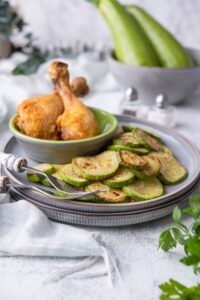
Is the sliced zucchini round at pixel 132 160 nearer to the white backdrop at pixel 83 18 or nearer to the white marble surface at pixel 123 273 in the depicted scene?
the white marble surface at pixel 123 273

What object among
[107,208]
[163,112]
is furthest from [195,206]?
[163,112]

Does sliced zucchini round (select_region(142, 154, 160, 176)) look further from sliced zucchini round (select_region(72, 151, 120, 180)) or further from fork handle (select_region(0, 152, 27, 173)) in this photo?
fork handle (select_region(0, 152, 27, 173))

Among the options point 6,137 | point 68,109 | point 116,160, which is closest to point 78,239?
point 116,160

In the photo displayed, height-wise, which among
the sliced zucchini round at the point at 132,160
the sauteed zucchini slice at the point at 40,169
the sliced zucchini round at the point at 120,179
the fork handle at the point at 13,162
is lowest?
the sauteed zucchini slice at the point at 40,169

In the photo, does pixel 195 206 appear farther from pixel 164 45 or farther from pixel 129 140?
pixel 164 45

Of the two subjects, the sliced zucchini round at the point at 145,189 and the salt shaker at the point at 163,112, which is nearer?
the sliced zucchini round at the point at 145,189

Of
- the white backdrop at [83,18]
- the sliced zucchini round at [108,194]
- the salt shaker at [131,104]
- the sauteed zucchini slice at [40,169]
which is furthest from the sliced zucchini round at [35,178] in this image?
the white backdrop at [83,18]

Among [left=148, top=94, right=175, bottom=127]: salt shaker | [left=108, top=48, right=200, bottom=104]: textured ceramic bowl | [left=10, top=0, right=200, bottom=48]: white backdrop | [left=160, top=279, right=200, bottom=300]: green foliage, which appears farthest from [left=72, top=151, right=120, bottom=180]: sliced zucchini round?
[left=10, top=0, right=200, bottom=48]: white backdrop
